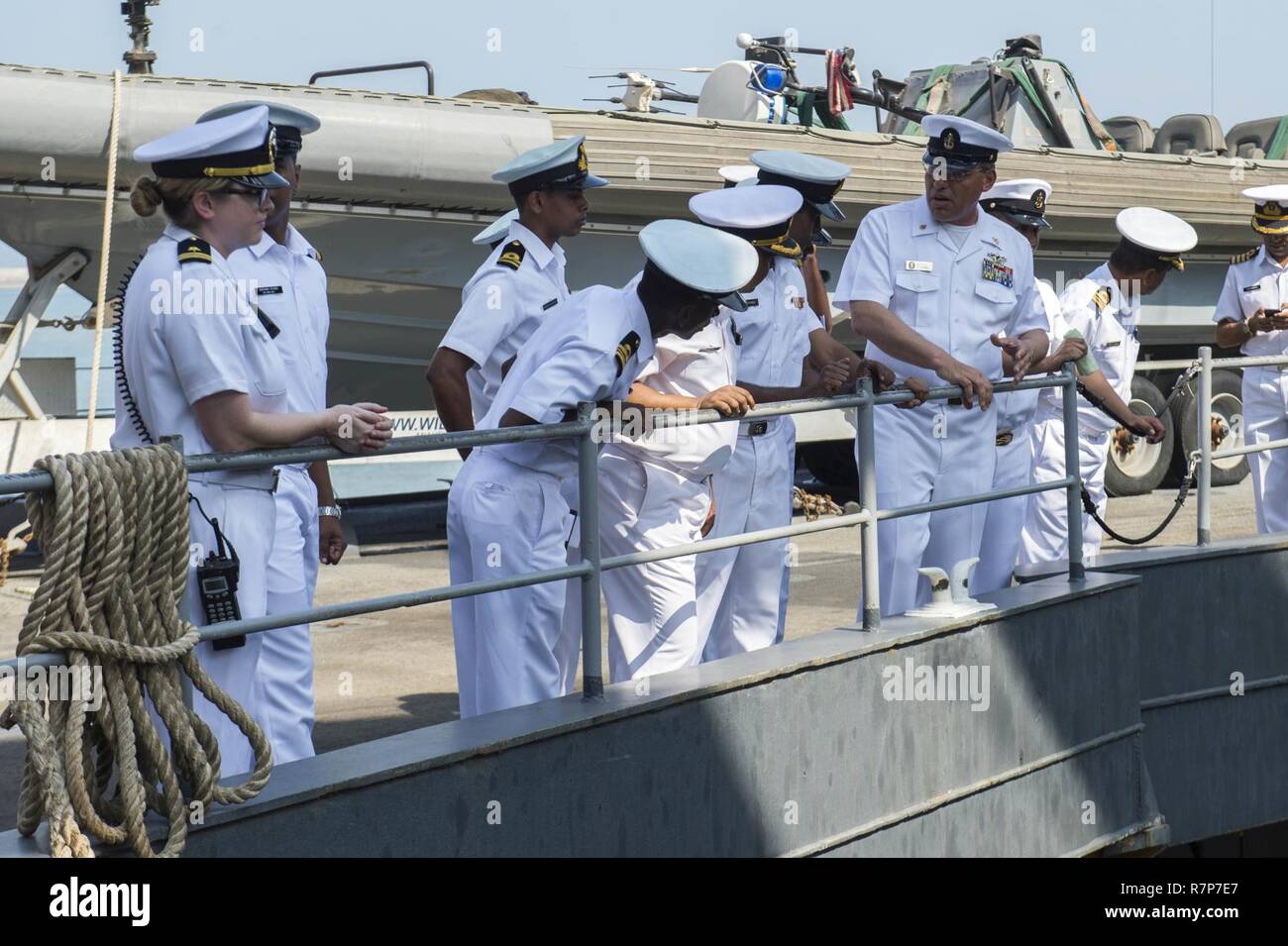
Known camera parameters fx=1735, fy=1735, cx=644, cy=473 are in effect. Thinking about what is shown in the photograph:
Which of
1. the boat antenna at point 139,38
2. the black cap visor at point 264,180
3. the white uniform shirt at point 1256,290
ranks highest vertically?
the boat antenna at point 139,38

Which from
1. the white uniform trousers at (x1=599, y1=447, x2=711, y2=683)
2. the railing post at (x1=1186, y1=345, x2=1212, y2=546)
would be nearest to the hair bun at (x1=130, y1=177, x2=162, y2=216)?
the white uniform trousers at (x1=599, y1=447, x2=711, y2=683)

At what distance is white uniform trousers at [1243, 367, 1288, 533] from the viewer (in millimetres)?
7426

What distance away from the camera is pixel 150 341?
3.28m

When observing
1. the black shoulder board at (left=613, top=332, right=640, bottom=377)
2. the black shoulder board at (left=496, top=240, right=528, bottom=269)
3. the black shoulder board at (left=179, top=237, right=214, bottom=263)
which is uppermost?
the black shoulder board at (left=179, top=237, right=214, bottom=263)

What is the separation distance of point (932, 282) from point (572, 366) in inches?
71.4

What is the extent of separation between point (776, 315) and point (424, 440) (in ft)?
7.35

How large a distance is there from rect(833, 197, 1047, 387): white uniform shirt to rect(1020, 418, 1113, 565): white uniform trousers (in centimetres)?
126

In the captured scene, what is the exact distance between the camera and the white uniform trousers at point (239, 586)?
3.36m

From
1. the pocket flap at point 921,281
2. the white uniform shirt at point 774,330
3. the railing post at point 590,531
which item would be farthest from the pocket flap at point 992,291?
the railing post at point 590,531

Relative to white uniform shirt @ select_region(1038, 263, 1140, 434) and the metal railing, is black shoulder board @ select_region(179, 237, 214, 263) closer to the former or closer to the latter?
the metal railing

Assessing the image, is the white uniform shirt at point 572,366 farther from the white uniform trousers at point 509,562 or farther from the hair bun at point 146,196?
the hair bun at point 146,196

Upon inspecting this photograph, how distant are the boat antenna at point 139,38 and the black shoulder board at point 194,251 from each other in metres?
5.78
